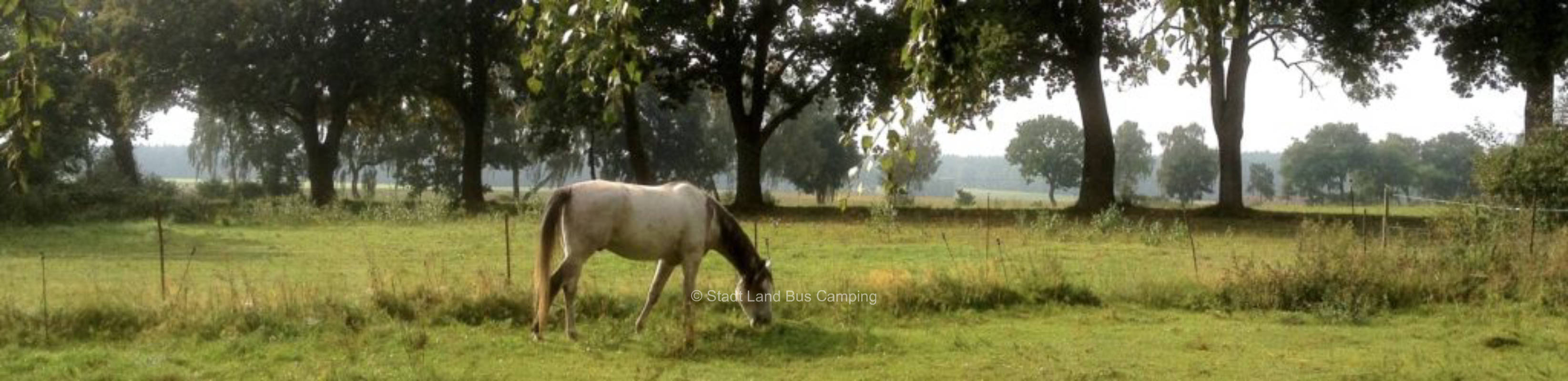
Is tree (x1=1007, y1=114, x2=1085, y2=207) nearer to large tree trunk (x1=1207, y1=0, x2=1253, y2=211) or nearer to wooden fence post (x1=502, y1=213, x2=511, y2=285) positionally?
large tree trunk (x1=1207, y1=0, x2=1253, y2=211)

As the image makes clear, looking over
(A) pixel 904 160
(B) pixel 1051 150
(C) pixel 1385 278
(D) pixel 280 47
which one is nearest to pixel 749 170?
(D) pixel 280 47

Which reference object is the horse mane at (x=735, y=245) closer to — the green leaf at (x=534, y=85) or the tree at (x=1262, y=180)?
the green leaf at (x=534, y=85)

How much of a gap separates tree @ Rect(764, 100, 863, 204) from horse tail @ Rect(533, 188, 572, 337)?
6281 centimetres

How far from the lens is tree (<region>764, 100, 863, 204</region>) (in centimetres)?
7481

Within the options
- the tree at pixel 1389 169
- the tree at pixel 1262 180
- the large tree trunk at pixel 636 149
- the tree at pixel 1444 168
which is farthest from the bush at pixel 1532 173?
the tree at pixel 1262 180

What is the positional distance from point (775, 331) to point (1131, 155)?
11866 centimetres

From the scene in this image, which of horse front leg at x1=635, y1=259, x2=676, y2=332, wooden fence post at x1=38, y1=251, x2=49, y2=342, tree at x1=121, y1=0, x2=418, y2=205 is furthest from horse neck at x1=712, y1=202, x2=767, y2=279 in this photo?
tree at x1=121, y1=0, x2=418, y2=205

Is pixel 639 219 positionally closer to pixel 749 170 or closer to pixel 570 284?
pixel 570 284

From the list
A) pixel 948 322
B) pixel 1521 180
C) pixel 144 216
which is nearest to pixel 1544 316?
pixel 948 322

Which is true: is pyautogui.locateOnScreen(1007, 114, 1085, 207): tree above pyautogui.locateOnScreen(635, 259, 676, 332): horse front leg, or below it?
above

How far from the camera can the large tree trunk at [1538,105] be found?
76.5 ft

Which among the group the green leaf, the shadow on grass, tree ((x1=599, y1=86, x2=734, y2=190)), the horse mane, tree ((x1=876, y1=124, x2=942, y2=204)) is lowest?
the shadow on grass

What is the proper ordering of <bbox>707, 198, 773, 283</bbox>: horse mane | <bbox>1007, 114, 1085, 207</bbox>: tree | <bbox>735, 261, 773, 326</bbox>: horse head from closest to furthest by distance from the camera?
1. <bbox>735, 261, 773, 326</bbox>: horse head
2. <bbox>707, 198, 773, 283</bbox>: horse mane
3. <bbox>1007, 114, 1085, 207</bbox>: tree

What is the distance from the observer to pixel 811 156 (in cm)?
7475
